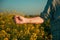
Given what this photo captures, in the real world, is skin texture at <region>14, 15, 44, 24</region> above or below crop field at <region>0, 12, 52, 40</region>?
above

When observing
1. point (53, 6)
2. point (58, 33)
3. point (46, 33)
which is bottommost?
point (46, 33)

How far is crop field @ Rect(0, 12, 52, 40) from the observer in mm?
7910

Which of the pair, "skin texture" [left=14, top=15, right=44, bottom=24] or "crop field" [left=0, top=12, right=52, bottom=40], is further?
"crop field" [left=0, top=12, right=52, bottom=40]

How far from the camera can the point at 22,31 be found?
8.41 meters

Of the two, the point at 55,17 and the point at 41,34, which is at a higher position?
the point at 55,17

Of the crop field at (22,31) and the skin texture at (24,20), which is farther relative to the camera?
the crop field at (22,31)

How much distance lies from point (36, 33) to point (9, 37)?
3.46 feet

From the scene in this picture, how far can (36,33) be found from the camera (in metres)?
8.39

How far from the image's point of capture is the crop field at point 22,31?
791 cm

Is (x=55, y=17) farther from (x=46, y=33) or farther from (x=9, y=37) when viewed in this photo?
(x=46, y=33)

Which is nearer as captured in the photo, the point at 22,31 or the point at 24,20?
the point at 24,20

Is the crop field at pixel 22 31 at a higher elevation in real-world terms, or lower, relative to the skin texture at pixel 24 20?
lower

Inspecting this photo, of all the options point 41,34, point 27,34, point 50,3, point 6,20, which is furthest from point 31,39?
point 50,3

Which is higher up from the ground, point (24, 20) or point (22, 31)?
point (24, 20)
